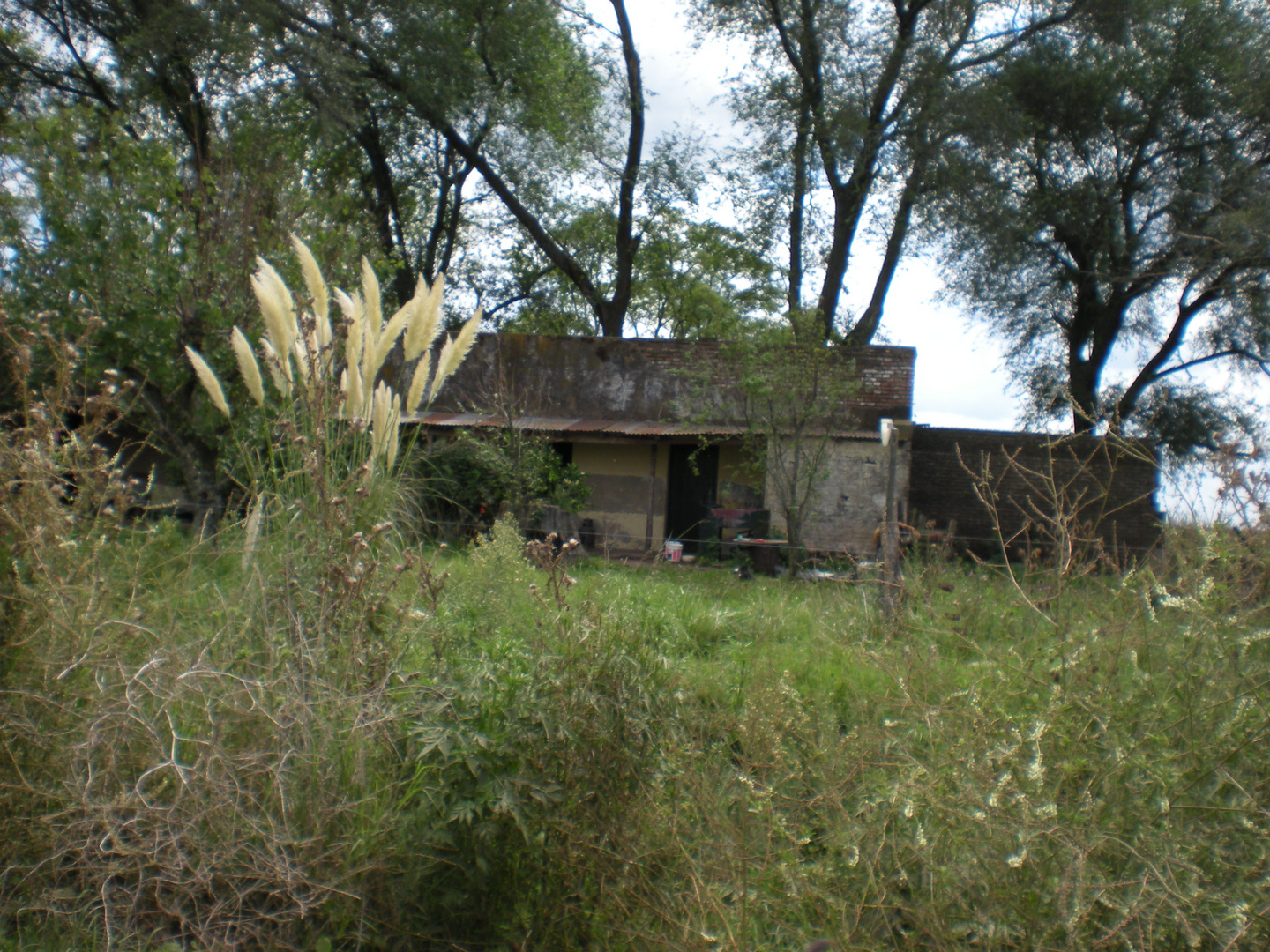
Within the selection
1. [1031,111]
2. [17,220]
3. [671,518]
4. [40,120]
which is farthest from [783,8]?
[17,220]

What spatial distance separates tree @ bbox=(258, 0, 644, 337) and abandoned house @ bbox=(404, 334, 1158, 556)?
4284 millimetres

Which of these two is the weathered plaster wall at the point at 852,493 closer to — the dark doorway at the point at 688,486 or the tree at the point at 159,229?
the dark doorway at the point at 688,486

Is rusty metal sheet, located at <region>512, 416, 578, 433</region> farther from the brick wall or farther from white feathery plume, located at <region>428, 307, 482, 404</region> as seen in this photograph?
white feathery plume, located at <region>428, 307, 482, 404</region>

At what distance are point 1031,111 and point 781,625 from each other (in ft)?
63.2

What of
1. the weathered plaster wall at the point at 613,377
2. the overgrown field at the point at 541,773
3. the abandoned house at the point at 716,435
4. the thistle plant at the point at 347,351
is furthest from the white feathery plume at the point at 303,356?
the weathered plaster wall at the point at 613,377

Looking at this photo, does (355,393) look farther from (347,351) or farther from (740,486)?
(740,486)

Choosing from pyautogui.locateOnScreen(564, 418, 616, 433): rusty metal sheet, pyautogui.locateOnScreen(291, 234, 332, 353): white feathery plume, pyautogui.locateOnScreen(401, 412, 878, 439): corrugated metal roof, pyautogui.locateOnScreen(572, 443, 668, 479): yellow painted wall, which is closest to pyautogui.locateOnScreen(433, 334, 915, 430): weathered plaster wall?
pyautogui.locateOnScreen(401, 412, 878, 439): corrugated metal roof

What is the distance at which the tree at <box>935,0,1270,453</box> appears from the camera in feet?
63.8

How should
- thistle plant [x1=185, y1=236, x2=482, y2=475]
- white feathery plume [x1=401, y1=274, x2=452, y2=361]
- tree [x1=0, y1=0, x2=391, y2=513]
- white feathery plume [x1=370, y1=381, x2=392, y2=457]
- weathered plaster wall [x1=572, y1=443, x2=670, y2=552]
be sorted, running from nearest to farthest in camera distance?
thistle plant [x1=185, y1=236, x2=482, y2=475] → white feathery plume [x1=370, y1=381, x2=392, y2=457] → white feathery plume [x1=401, y1=274, x2=452, y2=361] → tree [x1=0, y1=0, x2=391, y2=513] → weathered plaster wall [x1=572, y1=443, x2=670, y2=552]

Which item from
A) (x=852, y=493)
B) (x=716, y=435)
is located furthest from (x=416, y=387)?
(x=852, y=493)

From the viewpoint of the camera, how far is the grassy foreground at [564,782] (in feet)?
7.09

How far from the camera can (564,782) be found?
8.16 feet

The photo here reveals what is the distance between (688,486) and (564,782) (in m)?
15.0

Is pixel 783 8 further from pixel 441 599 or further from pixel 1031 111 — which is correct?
pixel 441 599
